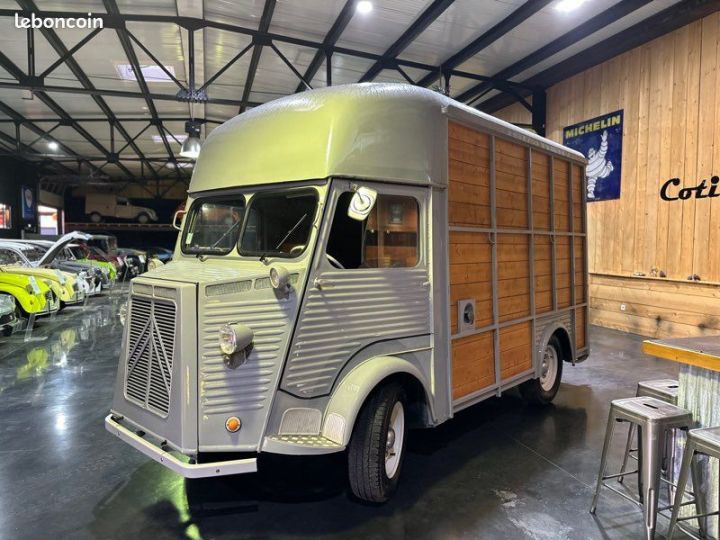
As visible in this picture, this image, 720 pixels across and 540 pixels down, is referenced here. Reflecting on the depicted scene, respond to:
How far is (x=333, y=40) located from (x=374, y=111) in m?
6.91

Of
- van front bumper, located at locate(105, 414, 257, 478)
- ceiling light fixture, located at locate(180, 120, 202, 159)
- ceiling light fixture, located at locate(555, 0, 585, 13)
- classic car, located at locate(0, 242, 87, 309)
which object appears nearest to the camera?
van front bumper, located at locate(105, 414, 257, 478)

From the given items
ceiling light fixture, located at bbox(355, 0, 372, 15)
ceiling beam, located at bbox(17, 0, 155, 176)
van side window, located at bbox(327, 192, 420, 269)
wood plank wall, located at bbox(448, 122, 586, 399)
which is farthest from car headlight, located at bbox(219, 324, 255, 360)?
ceiling beam, located at bbox(17, 0, 155, 176)

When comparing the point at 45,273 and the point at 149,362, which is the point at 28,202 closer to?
the point at 45,273

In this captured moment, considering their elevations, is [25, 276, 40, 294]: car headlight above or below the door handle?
below

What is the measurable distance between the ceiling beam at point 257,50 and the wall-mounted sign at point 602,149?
6.89 metres

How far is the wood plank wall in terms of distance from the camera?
A: 369cm

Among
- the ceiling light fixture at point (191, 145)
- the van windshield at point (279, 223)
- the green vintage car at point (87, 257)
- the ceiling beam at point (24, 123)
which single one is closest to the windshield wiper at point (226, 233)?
the van windshield at point (279, 223)

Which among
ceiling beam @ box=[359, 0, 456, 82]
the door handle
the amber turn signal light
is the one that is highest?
ceiling beam @ box=[359, 0, 456, 82]

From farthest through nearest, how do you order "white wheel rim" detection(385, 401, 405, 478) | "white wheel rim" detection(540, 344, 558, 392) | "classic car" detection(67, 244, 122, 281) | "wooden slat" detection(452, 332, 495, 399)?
1. "classic car" detection(67, 244, 122, 281)
2. "white wheel rim" detection(540, 344, 558, 392)
3. "wooden slat" detection(452, 332, 495, 399)
4. "white wheel rim" detection(385, 401, 405, 478)

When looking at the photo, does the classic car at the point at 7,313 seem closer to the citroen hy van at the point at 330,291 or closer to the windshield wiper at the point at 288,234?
the citroen hy van at the point at 330,291

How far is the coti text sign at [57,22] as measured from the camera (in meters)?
8.41

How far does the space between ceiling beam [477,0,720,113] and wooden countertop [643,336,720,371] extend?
718 centimetres

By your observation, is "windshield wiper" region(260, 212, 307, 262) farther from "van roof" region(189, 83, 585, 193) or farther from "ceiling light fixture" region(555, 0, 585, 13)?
"ceiling light fixture" region(555, 0, 585, 13)

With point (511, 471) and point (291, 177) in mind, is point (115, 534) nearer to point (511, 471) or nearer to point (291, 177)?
point (291, 177)
